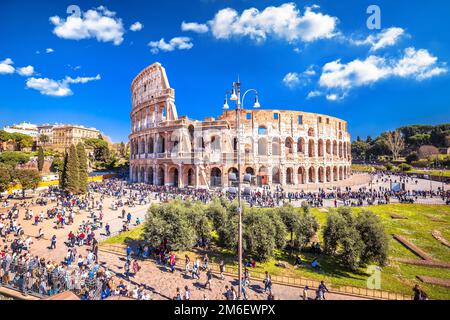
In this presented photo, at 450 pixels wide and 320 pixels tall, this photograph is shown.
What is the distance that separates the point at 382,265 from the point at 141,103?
44066mm

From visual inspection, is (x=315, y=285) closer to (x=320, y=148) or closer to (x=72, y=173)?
(x=72, y=173)

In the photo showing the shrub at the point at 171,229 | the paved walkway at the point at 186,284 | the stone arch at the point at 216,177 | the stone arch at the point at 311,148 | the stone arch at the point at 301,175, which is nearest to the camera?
the paved walkway at the point at 186,284

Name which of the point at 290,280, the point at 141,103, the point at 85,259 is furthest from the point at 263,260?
the point at 141,103

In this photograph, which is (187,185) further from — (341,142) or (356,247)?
(341,142)

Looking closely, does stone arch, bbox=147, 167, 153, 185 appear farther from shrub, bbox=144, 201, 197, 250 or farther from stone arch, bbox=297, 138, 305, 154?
shrub, bbox=144, 201, 197, 250

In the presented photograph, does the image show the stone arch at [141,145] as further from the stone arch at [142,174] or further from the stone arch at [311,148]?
the stone arch at [311,148]

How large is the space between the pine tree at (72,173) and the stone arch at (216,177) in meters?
19.1

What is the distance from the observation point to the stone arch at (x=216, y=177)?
3753 cm

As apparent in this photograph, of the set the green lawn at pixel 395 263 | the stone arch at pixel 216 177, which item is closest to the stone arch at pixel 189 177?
the stone arch at pixel 216 177

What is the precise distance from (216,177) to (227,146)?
534 centimetres

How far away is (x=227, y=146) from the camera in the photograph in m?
37.4

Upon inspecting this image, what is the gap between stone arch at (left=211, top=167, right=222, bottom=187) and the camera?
123ft

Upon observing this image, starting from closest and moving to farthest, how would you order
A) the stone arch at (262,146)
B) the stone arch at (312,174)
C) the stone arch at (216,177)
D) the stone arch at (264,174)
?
the stone arch at (216,177) < the stone arch at (264,174) < the stone arch at (262,146) < the stone arch at (312,174)
